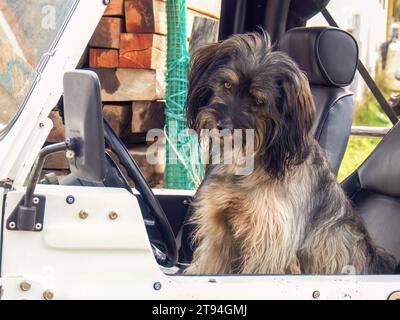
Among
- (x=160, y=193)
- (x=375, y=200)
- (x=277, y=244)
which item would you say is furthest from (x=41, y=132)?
(x=375, y=200)

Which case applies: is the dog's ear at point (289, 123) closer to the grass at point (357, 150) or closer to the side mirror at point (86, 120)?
the side mirror at point (86, 120)

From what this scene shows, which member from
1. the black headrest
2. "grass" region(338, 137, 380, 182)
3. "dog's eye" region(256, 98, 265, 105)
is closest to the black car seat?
the black headrest

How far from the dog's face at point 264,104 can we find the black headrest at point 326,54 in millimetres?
496

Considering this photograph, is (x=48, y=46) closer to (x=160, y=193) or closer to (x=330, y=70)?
(x=160, y=193)

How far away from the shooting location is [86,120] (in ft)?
6.07

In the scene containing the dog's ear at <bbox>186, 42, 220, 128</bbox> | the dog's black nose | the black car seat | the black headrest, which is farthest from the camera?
the black headrest

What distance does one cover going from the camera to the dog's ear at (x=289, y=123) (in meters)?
2.89

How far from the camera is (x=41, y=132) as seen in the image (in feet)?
6.99

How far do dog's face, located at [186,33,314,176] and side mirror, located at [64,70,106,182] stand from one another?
97 cm

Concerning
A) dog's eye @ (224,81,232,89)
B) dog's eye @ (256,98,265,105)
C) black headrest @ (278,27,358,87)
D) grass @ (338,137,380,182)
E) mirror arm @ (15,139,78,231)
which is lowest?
grass @ (338,137,380,182)

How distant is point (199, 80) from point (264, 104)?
1.06 ft

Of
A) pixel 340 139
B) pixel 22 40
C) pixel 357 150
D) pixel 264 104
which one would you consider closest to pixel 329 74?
pixel 340 139

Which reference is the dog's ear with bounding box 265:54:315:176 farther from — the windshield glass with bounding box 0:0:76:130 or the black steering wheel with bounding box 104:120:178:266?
the windshield glass with bounding box 0:0:76:130

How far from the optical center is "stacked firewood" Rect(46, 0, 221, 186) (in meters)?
5.22
